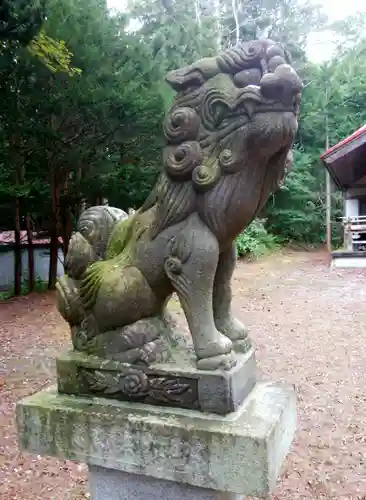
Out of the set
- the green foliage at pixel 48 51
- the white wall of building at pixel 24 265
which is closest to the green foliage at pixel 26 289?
the white wall of building at pixel 24 265

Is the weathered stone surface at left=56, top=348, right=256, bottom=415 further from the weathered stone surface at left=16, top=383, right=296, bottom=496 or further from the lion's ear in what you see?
the lion's ear

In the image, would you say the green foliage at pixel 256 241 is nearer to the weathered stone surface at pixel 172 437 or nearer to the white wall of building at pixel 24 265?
the white wall of building at pixel 24 265

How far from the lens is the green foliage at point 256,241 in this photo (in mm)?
14211

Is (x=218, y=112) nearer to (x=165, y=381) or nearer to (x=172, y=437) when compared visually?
(x=165, y=381)

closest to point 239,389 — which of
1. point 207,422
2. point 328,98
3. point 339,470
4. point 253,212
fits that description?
point 207,422

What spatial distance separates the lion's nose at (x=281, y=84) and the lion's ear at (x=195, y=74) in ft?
0.65

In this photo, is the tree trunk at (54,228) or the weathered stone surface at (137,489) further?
the tree trunk at (54,228)

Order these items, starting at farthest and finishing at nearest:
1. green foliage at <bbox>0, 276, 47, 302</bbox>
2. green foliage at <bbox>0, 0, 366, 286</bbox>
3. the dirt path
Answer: green foliage at <bbox>0, 276, 47, 302</bbox>, green foliage at <bbox>0, 0, 366, 286</bbox>, the dirt path

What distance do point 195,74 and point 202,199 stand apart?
411 mm

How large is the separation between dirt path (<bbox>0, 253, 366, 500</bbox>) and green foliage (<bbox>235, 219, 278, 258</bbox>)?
13.2ft

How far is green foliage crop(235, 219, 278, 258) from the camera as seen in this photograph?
A: 1421 cm

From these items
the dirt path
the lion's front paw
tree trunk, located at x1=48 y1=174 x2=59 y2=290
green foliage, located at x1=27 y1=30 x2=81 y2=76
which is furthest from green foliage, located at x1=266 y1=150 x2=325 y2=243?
the lion's front paw

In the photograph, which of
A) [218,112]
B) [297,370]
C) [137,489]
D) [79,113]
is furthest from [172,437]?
[79,113]

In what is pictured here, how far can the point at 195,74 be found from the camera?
158cm
